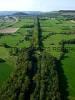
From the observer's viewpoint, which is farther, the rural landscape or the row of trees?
the rural landscape

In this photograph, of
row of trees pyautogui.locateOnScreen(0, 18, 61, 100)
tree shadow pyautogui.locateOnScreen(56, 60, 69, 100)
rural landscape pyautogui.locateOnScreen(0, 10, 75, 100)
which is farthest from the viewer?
tree shadow pyautogui.locateOnScreen(56, 60, 69, 100)

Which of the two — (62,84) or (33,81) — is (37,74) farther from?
(62,84)

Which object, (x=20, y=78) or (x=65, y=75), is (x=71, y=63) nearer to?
(x=65, y=75)

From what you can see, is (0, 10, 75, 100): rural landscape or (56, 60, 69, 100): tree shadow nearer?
(0, 10, 75, 100): rural landscape

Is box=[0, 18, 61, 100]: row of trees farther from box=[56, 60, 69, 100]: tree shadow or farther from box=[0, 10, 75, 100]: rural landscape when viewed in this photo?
box=[56, 60, 69, 100]: tree shadow

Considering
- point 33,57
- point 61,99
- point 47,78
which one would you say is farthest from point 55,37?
point 61,99

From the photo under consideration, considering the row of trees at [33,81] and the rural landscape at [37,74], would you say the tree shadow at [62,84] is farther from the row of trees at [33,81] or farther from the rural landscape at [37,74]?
the row of trees at [33,81]

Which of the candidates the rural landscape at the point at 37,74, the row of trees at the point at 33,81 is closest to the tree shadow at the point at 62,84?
the rural landscape at the point at 37,74

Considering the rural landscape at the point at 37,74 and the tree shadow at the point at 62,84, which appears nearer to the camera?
the rural landscape at the point at 37,74

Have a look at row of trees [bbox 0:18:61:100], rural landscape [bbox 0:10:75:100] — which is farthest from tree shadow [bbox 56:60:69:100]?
row of trees [bbox 0:18:61:100]

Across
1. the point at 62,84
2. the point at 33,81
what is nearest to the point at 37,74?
the point at 33,81

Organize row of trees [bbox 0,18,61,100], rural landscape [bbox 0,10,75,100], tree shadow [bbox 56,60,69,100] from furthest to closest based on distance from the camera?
tree shadow [bbox 56,60,69,100] → rural landscape [bbox 0,10,75,100] → row of trees [bbox 0,18,61,100]

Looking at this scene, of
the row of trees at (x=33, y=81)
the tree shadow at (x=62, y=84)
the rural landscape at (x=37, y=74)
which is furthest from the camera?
the tree shadow at (x=62, y=84)
